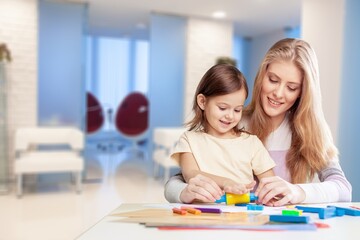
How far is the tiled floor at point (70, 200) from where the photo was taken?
2.99 metres

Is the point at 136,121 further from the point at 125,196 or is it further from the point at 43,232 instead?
the point at 43,232

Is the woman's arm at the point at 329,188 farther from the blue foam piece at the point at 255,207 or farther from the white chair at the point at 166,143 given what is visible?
the white chair at the point at 166,143

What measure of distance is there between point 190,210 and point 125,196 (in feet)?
10.9

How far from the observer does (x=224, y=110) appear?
130 centimetres

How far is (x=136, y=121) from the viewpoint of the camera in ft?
24.6

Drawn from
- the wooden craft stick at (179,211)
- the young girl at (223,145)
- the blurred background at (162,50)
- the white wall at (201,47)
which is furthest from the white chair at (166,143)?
the wooden craft stick at (179,211)

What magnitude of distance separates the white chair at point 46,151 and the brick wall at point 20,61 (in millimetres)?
389

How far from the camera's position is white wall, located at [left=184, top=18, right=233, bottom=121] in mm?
5930

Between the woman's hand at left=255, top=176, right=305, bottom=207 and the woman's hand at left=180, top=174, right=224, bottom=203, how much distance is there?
0.12 m

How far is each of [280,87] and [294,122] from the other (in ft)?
0.52

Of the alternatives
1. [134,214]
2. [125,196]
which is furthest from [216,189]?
[125,196]

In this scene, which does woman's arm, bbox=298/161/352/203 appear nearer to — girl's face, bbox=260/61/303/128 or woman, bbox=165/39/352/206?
woman, bbox=165/39/352/206

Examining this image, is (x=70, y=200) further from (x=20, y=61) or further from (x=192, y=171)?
(x=192, y=171)

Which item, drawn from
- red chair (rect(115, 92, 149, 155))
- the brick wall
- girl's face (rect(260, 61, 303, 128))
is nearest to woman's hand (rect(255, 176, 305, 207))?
girl's face (rect(260, 61, 303, 128))
